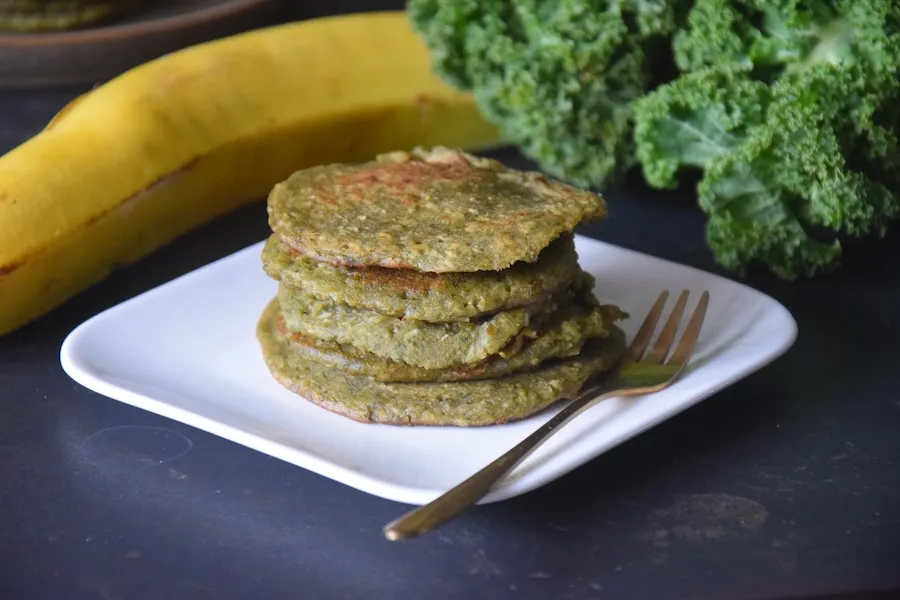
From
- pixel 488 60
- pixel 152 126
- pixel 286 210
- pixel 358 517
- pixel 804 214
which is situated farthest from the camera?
pixel 488 60

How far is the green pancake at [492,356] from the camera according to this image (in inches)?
61.4

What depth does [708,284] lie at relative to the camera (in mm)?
1894

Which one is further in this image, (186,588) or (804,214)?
(804,214)

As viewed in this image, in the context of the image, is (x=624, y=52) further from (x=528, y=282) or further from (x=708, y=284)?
(x=528, y=282)

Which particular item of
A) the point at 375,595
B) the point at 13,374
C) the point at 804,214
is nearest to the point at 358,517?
the point at 375,595

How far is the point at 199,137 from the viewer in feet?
7.53

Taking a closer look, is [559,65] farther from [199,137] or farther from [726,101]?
[199,137]

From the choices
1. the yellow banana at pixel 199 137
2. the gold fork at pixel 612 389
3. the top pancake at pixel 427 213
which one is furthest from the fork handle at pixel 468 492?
the yellow banana at pixel 199 137

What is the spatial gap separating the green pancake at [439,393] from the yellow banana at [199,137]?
572 millimetres

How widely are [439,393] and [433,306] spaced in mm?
126

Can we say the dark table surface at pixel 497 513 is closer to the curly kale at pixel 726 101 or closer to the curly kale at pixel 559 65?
the curly kale at pixel 726 101

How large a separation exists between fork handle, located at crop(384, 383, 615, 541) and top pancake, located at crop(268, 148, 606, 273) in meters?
0.23

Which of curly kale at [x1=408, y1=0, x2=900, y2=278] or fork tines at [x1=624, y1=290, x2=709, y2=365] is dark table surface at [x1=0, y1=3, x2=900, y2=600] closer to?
fork tines at [x1=624, y1=290, x2=709, y2=365]

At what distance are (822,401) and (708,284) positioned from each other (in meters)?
0.28
